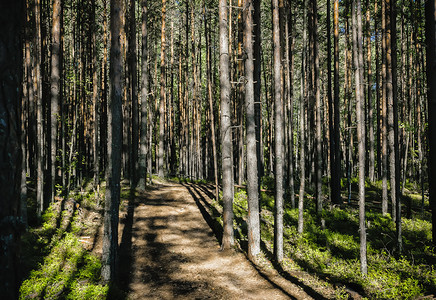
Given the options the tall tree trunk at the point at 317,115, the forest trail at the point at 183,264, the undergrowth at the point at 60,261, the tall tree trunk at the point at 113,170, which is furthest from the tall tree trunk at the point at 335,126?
the undergrowth at the point at 60,261

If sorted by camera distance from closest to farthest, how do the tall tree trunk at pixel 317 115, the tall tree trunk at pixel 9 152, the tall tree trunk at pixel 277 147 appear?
the tall tree trunk at pixel 9 152, the tall tree trunk at pixel 277 147, the tall tree trunk at pixel 317 115

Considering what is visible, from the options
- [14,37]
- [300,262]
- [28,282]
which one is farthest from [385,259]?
[14,37]

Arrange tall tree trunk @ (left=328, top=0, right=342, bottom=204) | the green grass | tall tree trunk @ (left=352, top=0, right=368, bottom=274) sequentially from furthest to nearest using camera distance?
tall tree trunk @ (left=328, top=0, right=342, bottom=204)
tall tree trunk @ (left=352, top=0, right=368, bottom=274)
the green grass

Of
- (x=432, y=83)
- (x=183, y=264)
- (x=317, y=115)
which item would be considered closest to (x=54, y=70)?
(x=183, y=264)

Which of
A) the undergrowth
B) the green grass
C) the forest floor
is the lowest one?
the green grass

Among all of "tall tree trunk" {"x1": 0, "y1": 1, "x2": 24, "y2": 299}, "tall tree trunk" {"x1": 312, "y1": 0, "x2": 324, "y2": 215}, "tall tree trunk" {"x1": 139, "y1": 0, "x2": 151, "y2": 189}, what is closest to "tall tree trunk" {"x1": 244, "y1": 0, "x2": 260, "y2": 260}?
"tall tree trunk" {"x1": 312, "y1": 0, "x2": 324, "y2": 215}

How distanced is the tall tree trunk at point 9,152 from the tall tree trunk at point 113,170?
5341 mm

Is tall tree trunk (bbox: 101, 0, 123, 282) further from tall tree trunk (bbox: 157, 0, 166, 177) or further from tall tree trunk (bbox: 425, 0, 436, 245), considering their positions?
tall tree trunk (bbox: 157, 0, 166, 177)

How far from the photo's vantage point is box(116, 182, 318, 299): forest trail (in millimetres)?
6973

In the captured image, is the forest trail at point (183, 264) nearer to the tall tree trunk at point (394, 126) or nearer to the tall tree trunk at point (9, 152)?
the tall tree trunk at point (394, 126)

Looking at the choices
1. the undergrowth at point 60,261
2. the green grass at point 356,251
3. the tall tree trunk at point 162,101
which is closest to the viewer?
the undergrowth at point 60,261

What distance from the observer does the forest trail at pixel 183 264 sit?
22.9 ft

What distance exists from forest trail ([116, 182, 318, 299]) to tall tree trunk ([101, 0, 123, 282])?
91 centimetres

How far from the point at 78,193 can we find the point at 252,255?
1031 cm
